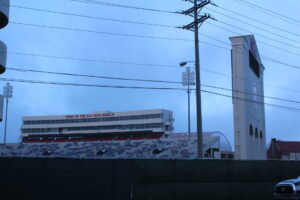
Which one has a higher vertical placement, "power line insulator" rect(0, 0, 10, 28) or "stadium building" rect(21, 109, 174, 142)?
"stadium building" rect(21, 109, 174, 142)

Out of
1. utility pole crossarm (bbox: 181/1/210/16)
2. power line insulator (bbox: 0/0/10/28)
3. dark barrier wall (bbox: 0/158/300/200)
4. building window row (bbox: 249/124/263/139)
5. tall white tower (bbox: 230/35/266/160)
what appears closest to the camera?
dark barrier wall (bbox: 0/158/300/200)

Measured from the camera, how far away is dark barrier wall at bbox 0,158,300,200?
41.5 feet

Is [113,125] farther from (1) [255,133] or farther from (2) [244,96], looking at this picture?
(2) [244,96]

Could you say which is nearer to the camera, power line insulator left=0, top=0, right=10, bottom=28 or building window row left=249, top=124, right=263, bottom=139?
power line insulator left=0, top=0, right=10, bottom=28

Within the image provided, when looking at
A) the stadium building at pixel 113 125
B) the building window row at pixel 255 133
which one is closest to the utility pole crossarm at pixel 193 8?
the building window row at pixel 255 133

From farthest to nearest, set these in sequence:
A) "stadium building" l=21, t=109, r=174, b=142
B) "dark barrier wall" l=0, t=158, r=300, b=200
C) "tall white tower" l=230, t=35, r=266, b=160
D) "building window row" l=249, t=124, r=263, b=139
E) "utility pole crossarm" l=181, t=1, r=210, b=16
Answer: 1. "stadium building" l=21, t=109, r=174, b=142
2. "building window row" l=249, t=124, r=263, b=139
3. "tall white tower" l=230, t=35, r=266, b=160
4. "utility pole crossarm" l=181, t=1, r=210, b=16
5. "dark barrier wall" l=0, t=158, r=300, b=200

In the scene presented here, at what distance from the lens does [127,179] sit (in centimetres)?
1388

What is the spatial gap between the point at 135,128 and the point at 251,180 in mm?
115774

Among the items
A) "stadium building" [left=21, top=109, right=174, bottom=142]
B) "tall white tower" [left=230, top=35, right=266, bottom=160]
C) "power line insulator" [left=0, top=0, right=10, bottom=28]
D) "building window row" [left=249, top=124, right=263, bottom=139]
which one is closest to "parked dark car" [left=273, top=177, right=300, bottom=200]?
"power line insulator" [left=0, top=0, right=10, bottom=28]

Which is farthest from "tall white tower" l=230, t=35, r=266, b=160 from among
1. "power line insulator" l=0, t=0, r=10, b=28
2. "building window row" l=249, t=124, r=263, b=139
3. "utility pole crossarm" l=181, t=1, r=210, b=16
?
"power line insulator" l=0, t=0, r=10, b=28

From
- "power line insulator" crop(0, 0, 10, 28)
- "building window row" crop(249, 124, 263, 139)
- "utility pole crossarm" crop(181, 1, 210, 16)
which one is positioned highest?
"utility pole crossarm" crop(181, 1, 210, 16)

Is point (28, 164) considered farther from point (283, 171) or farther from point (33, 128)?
point (33, 128)

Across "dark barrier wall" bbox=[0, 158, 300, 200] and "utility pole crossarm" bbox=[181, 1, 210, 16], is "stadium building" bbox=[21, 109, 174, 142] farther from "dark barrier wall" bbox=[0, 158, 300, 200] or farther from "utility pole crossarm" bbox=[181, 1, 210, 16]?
"dark barrier wall" bbox=[0, 158, 300, 200]

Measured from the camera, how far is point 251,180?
17.7 meters
